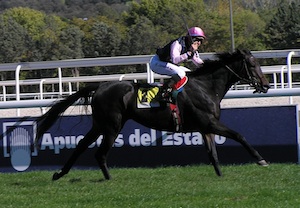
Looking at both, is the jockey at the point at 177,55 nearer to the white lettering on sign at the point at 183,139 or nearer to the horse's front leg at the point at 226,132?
the horse's front leg at the point at 226,132

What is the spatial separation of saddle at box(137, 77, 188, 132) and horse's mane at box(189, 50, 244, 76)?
0.31 m

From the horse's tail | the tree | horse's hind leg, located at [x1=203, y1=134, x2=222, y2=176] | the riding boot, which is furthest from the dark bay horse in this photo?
the tree

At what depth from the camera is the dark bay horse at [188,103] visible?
8.82 meters

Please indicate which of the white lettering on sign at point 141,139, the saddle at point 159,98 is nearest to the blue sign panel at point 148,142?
the white lettering on sign at point 141,139

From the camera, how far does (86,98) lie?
9.46 meters

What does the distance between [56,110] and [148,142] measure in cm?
145

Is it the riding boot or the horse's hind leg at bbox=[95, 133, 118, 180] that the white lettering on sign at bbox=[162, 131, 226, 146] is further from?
the horse's hind leg at bbox=[95, 133, 118, 180]

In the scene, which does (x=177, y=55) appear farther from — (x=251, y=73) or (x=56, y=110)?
(x=56, y=110)

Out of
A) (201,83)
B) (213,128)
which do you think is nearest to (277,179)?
(213,128)

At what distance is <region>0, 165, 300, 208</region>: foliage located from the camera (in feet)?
22.5

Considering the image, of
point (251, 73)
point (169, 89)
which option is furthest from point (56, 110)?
point (251, 73)

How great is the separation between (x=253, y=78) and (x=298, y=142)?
1203mm

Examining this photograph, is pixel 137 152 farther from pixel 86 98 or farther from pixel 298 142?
pixel 298 142

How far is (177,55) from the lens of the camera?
8688 mm
